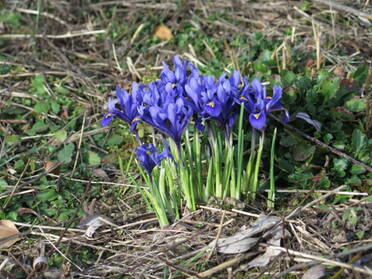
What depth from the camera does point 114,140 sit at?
12.5 ft

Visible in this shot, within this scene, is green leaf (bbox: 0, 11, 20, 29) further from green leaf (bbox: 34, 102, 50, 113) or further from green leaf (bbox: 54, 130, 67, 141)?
green leaf (bbox: 54, 130, 67, 141)

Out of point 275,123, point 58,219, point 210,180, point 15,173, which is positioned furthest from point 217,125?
point 15,173

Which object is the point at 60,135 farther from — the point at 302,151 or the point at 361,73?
the point at 361,73

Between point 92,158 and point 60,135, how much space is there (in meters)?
0.42

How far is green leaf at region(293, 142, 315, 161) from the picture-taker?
2.96 meters

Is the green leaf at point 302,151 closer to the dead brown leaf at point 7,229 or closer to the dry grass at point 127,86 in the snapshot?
the dry grass at point 127,86

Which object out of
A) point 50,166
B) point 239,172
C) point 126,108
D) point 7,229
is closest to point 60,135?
point 50,166

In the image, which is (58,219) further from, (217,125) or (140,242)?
(217,125)

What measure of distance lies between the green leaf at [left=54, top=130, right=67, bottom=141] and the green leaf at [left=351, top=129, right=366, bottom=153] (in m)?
2.21

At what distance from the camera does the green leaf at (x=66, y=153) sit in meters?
3.65

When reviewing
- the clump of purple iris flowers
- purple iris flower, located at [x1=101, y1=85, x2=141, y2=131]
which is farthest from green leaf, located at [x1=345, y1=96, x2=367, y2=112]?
purple iris flower, located at [x1=101, y1=85, x2=141, y2=131]

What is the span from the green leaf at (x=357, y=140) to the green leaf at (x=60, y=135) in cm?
221

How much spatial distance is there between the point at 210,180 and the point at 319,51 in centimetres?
199

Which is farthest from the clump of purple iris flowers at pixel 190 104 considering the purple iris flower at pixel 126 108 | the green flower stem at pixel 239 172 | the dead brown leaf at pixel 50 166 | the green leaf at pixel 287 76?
the dead brown leaf at pixel 50 166
